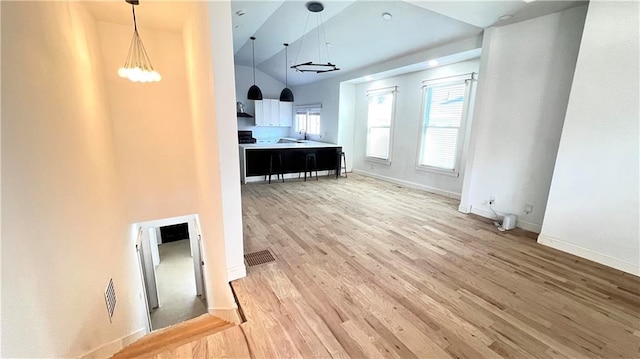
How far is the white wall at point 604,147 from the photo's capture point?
2488 mm

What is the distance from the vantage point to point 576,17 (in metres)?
3.00

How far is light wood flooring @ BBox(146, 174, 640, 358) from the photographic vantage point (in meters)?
1.67

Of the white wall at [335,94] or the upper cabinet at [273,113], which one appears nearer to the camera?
the white wall at [335,94]

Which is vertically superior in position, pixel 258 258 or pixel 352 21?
pixel 352 21

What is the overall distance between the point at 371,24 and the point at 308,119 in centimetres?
475

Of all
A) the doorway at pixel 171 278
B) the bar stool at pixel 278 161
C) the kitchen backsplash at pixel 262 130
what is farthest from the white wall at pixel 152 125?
the kitchen backsplash at pixel 262 130

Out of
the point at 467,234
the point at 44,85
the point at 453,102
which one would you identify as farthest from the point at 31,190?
the point at 453,102

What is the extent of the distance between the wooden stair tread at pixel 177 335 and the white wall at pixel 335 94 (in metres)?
5.29

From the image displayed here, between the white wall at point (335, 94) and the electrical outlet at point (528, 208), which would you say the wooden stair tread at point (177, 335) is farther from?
the white wall at point (335, 94)

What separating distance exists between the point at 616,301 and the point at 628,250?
2.77ft

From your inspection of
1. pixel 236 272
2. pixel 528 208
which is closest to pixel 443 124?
pixel 528 208

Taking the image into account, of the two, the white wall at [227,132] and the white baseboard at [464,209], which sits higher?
the white wall at [227,132]

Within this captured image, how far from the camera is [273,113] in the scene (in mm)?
9719

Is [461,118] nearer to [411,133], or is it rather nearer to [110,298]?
[411,133]
